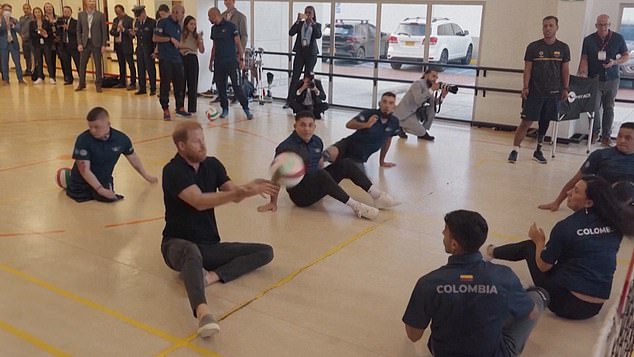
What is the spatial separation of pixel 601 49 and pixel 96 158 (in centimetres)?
734

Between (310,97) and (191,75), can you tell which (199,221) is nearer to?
(310,97)

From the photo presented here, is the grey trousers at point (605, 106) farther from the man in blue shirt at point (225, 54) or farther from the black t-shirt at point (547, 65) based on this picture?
the man in blue shirt at point (225, 54)

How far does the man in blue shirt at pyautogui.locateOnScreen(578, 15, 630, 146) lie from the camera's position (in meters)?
8.77

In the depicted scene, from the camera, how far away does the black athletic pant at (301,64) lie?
37.6 feet

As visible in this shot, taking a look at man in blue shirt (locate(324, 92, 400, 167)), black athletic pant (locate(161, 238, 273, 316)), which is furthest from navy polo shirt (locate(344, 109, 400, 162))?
black athletic pant (locate(161, 238, 273, 316))

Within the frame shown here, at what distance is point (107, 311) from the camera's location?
3820 mm

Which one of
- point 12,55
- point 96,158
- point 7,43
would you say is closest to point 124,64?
point 12,55

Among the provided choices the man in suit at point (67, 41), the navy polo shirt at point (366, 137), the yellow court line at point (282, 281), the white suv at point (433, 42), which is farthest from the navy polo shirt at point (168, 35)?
the yellow court line at point (282, 281)

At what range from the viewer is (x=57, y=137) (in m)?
8.81

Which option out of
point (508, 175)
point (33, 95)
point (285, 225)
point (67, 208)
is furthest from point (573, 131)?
point (33, 95)

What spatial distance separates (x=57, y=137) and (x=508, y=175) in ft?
21.3

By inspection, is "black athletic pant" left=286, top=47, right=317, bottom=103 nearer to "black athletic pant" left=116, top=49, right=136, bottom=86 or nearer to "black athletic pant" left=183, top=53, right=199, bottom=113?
"black athletic pant" left=183, top=53, right=199, bottom=113

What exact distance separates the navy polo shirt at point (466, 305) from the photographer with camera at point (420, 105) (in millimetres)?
6392

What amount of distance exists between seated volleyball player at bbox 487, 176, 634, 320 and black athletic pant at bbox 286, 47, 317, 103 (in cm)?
816
